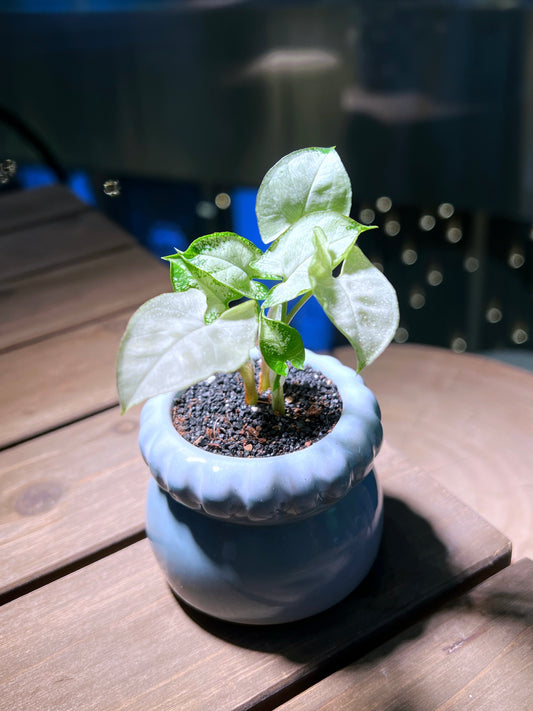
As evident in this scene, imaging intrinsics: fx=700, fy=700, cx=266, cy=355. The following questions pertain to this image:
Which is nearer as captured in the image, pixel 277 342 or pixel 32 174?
pixel 277 342

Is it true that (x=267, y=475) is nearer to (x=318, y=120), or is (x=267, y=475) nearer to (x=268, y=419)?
(x=268, y=419)

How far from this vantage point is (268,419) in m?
0.42

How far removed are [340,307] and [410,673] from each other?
22 cm

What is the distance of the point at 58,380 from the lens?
671 mm

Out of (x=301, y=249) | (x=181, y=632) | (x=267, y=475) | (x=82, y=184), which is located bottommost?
(x=82, y=184)

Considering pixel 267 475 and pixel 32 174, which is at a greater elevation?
pixel 267 475

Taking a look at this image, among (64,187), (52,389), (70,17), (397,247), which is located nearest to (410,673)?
(52,389)

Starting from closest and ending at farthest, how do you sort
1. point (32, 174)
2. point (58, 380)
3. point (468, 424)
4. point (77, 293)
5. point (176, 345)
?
point (176, 345)
point (58, 380)
point (77, 293)
point (468, 424)
point (32, 174)

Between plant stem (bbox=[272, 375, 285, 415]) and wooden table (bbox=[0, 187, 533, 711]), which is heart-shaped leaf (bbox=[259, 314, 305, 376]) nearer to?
plant stem (bbox=[272, 375, 285, 415])

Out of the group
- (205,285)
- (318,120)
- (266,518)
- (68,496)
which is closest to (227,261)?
(205,285)

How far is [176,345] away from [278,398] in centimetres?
10

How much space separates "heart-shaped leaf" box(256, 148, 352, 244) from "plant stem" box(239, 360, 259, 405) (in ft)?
0.25

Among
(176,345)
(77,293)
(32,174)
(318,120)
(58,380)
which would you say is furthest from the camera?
(32,174)

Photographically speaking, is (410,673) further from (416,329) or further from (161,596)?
(416,329)
